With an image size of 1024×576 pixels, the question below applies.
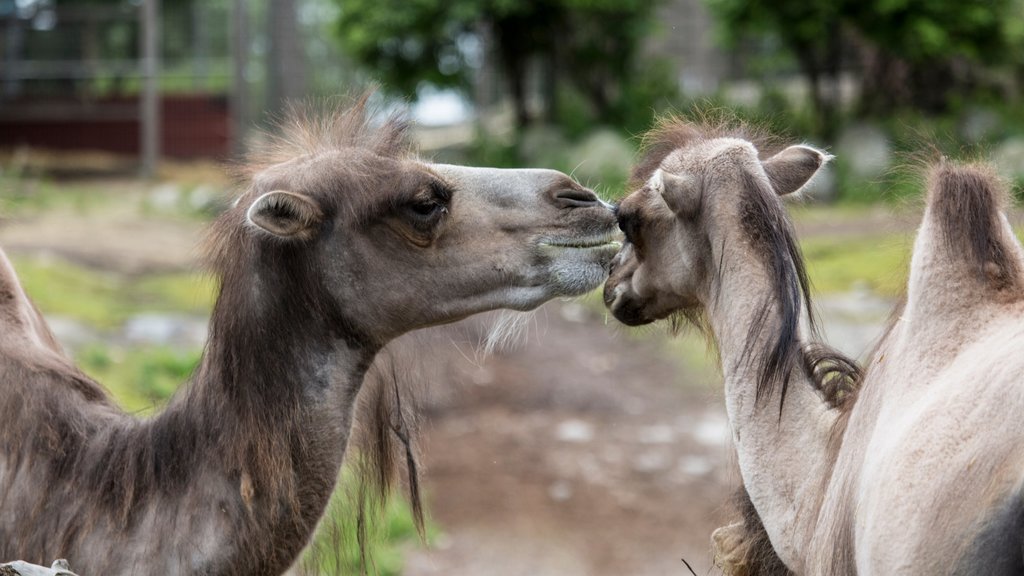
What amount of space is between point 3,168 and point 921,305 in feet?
59.5

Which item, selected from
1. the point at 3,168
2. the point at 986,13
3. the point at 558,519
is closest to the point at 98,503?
the point at 558,519

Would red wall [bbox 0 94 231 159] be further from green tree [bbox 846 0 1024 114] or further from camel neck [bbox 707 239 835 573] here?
camel neck [bbox 707 239 835 573]

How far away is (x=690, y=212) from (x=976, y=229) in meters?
0.95

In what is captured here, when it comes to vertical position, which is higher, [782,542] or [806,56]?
[782,542]

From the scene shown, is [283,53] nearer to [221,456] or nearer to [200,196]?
[200,196]

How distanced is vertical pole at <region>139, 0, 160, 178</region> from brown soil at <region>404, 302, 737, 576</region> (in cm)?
1011

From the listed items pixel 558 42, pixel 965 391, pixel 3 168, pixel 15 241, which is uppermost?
pixel 965 391

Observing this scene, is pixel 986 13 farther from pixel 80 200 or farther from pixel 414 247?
pixel 414 247

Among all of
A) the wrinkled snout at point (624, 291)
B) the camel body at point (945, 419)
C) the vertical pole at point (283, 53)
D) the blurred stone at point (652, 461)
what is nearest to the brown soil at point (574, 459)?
the blurred stone at point (652, 461)

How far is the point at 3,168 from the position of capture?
63.1 feet

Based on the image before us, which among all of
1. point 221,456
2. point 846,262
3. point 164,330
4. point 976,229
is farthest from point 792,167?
point 846,262

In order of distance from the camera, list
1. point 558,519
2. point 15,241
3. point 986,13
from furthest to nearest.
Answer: point 986,13 → point 15,241 → point 558,519

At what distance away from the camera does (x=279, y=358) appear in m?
3.87

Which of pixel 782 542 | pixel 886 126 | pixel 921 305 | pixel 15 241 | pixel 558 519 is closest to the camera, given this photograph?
pixel 921 305
